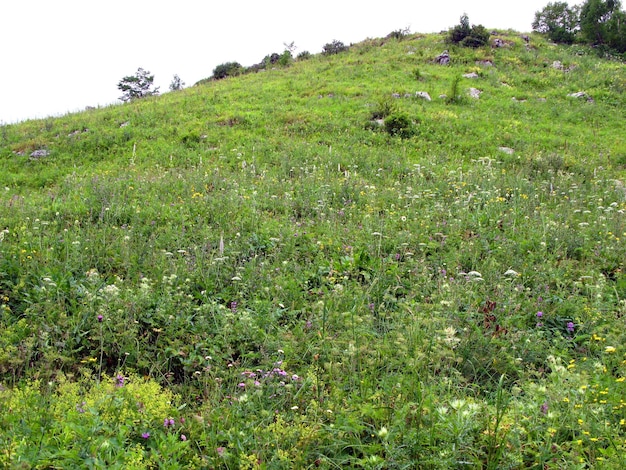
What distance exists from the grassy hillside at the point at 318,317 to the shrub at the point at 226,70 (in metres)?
22.5

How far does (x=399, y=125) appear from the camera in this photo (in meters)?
14.2

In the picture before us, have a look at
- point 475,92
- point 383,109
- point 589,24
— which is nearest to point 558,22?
point 589,24

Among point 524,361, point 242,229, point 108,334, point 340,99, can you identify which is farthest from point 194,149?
point 524,361

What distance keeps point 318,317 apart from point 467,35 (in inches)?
1085

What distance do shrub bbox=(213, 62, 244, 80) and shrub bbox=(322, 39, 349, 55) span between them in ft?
21.2

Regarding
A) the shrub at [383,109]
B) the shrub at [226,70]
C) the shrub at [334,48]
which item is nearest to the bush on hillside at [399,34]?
the shrub at [334,48]

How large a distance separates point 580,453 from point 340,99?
17127mm

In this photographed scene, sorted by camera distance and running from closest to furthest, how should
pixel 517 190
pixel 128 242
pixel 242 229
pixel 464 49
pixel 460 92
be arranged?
1. pixel 128 242
2. pixel 242 229
3. pixel 517 190
4. pixel 460 92
5. pixel 464 49

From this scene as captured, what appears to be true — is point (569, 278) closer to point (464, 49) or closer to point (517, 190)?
point (517, 190)

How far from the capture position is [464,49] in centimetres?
2525

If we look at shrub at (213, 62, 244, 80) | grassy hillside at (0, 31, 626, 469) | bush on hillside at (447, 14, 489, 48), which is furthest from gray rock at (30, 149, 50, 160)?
bush on hillside at (447, 14, 489, 48)

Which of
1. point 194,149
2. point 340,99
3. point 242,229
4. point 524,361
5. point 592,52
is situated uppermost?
point 592,52

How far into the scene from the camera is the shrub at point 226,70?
31961 millimetres

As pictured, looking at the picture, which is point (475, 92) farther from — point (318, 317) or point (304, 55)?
point (318, 317)
